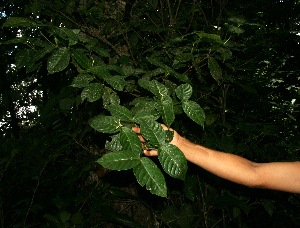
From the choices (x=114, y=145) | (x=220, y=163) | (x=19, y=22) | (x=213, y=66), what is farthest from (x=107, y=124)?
(x=213, y=66)

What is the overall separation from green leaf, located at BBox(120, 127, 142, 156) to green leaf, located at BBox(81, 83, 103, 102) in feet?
0.97

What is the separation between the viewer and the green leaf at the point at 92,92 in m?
1.13

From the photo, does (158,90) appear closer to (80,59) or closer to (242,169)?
(80,59)

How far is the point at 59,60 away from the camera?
1.10 meters

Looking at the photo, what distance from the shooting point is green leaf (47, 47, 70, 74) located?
110 cm

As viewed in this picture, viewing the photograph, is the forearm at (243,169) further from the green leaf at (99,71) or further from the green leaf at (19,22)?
the green leaf at (19,22)

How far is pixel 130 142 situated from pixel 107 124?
5.7 inches

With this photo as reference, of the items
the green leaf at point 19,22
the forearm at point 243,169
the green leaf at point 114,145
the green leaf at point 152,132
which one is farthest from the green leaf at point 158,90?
the green leaf at point 19,22

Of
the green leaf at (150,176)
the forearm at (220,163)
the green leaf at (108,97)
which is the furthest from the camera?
the forearm at (220,163)

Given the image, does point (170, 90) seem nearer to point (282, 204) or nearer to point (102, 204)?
point (102, 204)

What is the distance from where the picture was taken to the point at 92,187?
2.31m

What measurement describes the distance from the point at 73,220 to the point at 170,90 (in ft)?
4.56

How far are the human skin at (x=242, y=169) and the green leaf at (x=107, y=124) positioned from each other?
44cm

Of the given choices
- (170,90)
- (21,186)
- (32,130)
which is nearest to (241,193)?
(170,90)
